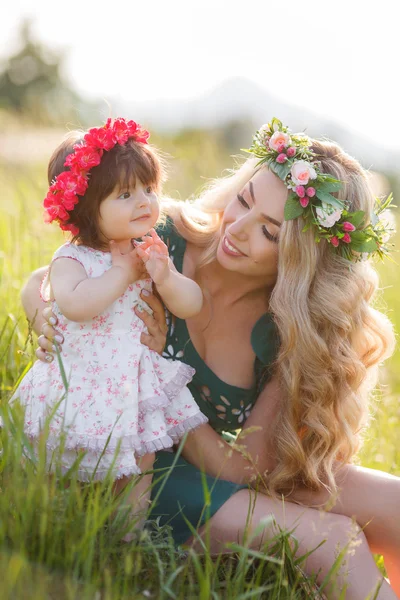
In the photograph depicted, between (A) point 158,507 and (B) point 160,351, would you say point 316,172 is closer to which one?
(B) point 160,351

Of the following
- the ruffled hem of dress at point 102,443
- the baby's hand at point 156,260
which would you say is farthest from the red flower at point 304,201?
the ruffled hem of dress at point 102,443

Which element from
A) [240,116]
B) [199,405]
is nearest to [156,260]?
[199,405]

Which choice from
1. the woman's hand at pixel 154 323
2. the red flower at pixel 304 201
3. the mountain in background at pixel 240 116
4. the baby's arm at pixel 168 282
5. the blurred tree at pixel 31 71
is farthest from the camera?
the blurred tree at pixel 31 71

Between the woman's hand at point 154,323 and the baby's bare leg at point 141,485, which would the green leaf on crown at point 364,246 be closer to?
the woman's hand at point 154,323

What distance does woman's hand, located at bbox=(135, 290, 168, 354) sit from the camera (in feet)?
8.03

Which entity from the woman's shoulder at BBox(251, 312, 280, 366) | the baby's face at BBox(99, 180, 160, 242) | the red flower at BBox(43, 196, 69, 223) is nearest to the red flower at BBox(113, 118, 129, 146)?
the baby's face at BBox(99, 180, 160, 242)

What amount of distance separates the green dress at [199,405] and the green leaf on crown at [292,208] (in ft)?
1.64

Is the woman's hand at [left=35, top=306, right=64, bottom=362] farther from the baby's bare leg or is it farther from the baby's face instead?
the baby's bare leg

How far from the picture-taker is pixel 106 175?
2.23 meters

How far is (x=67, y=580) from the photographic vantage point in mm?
1552

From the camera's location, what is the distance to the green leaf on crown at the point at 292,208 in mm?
2623

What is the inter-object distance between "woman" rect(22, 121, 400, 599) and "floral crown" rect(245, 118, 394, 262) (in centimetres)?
1

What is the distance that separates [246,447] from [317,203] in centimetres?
98

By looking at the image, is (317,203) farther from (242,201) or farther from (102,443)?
(102,443)
